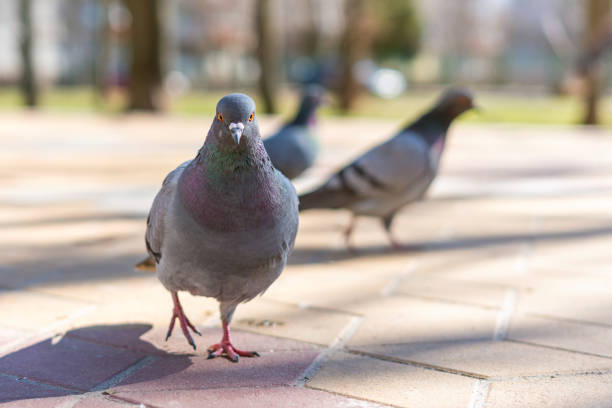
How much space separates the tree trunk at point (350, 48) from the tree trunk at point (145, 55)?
17.0 ft

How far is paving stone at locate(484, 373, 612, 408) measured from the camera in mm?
2227

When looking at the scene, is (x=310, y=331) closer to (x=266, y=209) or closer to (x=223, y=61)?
(x=266, y=209)

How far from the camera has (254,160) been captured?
2248 millimetres

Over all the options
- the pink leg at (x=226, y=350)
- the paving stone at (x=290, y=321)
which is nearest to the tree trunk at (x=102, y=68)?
the paving stone at (x=290, y=321)

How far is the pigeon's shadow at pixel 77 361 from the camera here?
2.30 m

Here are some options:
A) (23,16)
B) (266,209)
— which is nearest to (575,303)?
(266,209)

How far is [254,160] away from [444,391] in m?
1.03

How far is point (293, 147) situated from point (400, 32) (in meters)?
38.3

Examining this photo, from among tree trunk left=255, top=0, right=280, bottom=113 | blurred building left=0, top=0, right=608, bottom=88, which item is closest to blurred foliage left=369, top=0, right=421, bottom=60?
blurred building left=0, top=0, right=608, bottom=88

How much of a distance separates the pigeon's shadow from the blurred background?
30.7 feet

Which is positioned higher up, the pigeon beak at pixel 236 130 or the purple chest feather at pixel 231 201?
the pigeon beak at pixel 236 130

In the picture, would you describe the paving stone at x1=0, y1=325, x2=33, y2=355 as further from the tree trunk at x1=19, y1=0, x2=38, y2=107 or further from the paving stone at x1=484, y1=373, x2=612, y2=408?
the tree trunk at x1=19, y1=0, x2=38, y2=107

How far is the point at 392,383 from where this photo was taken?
7.84ft

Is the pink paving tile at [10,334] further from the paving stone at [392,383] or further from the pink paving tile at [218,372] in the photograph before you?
the paving stone at [392,383]
